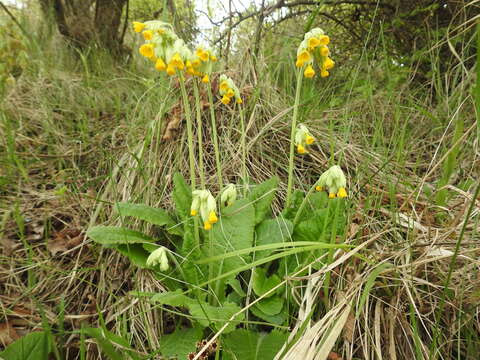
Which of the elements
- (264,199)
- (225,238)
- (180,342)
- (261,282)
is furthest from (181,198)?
(180,342)

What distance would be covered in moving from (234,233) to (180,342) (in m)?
0.58

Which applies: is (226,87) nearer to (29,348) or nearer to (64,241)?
(64,241)

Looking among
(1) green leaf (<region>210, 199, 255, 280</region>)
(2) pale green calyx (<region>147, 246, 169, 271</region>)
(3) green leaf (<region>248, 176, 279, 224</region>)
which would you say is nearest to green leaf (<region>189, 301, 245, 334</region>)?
(2) pale green calyx (<region>147, 246, 169, 271</region>)

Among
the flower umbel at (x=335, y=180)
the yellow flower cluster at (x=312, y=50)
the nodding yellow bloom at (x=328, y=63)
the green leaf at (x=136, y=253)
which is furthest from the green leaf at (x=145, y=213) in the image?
the nodding yellow bloom at (x=328, y=63)

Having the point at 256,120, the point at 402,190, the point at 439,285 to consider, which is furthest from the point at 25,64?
the point at 439,285

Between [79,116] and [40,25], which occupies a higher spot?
[40,25]

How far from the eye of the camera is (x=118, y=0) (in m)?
4.76

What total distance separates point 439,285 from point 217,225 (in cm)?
102

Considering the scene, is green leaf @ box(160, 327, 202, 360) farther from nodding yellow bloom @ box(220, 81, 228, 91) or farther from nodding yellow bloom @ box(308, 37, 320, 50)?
nodding yellow bloom @ box(308, 37, 320, 50)

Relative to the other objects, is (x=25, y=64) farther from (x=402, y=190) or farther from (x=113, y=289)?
(x=402, y=190)

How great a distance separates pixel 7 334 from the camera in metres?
1.45

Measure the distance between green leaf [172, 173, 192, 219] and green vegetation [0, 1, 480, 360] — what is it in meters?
0.01

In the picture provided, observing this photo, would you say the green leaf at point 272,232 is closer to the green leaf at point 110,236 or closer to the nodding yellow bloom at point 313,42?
the green leaf at point 110,236

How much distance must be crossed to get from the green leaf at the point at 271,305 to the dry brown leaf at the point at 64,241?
42.0 inches
